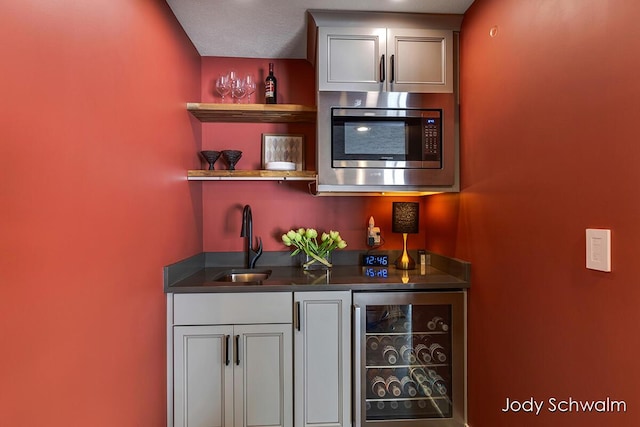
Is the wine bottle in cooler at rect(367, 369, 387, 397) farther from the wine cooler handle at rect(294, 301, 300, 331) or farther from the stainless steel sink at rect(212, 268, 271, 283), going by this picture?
the stainless steel sink at rect(212, 268, 271, 283)

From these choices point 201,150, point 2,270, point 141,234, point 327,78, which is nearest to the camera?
point 2,270

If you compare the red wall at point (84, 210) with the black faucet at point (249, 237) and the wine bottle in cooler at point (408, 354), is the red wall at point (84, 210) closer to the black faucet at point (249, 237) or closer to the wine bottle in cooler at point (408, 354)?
the black faucet at point (249, 237)

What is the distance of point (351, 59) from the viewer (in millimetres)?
1902

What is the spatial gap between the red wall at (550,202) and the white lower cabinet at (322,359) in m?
0.69

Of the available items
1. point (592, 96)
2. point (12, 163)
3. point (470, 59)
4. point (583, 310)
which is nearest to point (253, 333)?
point (12, 163)

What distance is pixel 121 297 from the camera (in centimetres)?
129

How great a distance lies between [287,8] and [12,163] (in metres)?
1.54

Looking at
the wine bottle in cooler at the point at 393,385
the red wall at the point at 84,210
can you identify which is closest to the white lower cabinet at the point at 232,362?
the red wall at the point at 84,210

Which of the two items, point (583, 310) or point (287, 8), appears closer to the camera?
point (583, 310)

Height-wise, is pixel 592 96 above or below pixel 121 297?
above

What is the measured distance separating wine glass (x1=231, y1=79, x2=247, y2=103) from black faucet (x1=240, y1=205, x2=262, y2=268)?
76 cm

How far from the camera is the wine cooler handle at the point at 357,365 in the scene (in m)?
1.77

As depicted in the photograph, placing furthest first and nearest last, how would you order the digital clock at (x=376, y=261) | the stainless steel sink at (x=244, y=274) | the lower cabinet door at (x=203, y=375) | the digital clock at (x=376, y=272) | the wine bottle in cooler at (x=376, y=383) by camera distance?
the digital clock at (x=376, y=261)
the stainless steel sink at (x=244, y=274)
the digital clock at (x=376, y=272)
the wine bottle in cooler at (x=376, y=383)
the lower cabinet door at (x=203, y=375)

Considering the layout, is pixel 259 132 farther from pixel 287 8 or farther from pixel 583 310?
pixel 583 310
